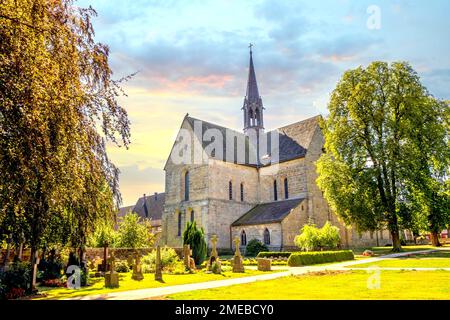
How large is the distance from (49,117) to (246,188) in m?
34.3

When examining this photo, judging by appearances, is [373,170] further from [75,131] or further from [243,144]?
[75,131]

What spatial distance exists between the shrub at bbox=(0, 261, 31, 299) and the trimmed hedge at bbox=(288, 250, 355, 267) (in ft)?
49.3

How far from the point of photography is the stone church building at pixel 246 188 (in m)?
35.9

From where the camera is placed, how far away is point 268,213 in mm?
36688

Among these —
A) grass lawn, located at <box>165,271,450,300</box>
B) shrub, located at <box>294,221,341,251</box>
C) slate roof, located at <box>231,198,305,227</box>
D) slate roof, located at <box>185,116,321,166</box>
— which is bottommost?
grass lawn, located at <box>165,271,450,300</box>

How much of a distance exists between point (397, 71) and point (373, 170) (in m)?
8.28

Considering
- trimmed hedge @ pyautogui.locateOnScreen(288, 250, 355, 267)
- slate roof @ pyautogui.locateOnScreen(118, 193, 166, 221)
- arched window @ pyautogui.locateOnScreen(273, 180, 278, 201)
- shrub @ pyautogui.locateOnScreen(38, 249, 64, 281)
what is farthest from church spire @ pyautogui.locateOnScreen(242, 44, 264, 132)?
shrub @ pyautogui.locateOnScreen(38, 249, 64, 281)

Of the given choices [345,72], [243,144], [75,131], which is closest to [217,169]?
[243,144]

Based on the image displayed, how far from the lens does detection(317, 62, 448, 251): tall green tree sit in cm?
2789

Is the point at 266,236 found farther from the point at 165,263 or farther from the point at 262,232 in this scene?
the point at 165,263

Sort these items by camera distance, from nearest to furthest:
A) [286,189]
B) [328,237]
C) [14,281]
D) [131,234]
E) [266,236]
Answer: [14,281], [328,237], [131,234], [266,236], [286,189]

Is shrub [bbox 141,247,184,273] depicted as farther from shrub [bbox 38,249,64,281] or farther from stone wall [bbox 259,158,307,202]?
stone wall [bbox 259,158,307,202]

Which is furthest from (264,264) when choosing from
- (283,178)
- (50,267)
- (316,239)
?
(283,178)

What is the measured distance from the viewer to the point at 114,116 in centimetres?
1014
